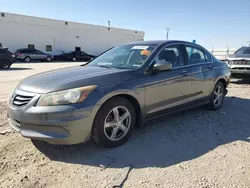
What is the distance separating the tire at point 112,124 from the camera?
3150 mm

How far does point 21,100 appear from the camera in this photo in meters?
3.10

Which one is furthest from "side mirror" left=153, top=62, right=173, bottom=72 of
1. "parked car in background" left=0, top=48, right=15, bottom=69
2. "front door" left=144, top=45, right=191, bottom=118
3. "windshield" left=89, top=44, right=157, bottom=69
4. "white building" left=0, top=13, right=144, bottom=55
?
"white building" left=0, top=13, right=144, bottom=55

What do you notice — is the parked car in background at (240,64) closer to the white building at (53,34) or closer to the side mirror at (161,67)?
the side mirror at (161,67)

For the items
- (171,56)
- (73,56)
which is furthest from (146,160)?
(73,56)

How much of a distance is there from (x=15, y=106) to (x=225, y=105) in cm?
491

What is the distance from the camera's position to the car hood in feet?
10.0

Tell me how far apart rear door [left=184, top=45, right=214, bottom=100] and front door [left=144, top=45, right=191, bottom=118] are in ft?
0.68

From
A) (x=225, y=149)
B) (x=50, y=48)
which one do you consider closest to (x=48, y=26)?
(x=50, y=48)

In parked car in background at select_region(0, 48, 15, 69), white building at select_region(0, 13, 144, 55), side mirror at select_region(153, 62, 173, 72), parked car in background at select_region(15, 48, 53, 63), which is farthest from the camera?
white building at select_region(0, 13, 144, 55)

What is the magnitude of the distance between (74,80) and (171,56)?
196cm

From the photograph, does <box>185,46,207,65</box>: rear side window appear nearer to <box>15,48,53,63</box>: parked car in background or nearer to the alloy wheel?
the alloy wheel

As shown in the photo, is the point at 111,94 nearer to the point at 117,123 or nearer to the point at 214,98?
the point at 117,123

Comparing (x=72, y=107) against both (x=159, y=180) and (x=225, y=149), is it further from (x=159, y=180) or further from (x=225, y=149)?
(x=225, y=149)

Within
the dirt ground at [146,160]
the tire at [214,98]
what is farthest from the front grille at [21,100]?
the tire at [214,98]
